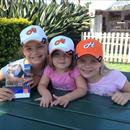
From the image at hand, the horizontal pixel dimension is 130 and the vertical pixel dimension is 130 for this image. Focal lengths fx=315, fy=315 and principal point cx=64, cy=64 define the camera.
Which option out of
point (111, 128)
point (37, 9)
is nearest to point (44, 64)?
point (111, 128)

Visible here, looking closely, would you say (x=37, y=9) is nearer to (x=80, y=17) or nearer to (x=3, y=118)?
(x=80, y=17)

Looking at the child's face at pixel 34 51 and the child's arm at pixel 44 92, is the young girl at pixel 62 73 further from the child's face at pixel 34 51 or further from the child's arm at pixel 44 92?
the child's face at pixel 34 51

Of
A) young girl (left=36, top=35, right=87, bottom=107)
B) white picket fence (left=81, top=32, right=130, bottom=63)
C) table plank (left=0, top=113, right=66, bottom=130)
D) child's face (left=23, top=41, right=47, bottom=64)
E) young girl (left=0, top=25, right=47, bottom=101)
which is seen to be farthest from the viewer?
white picket fence (left=81, top=32, right=130, bottom=63)

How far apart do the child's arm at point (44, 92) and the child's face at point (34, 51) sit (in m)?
0.16

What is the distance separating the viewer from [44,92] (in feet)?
7.46

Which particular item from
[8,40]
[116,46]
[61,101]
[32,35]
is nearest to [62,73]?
[32,35]

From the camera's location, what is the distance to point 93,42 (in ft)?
7.61

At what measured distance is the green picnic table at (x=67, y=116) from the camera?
62.6 inches

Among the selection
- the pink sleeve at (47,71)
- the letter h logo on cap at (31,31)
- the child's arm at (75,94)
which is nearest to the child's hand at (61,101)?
the child's arm at (75,94)

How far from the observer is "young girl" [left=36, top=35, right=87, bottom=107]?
7.68 feet

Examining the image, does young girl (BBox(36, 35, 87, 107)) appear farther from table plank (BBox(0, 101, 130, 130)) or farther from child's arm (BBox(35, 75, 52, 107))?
table plank (BBox(0, 101, 130, 130))

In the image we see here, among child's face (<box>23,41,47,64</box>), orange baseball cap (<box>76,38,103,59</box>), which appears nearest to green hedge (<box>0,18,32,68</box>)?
child's face (<box>23,41,47,64</box>)

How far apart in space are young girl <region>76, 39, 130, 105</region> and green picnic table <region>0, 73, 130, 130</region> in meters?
0.20

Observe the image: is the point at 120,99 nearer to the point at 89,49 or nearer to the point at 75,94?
the point at 75,94
